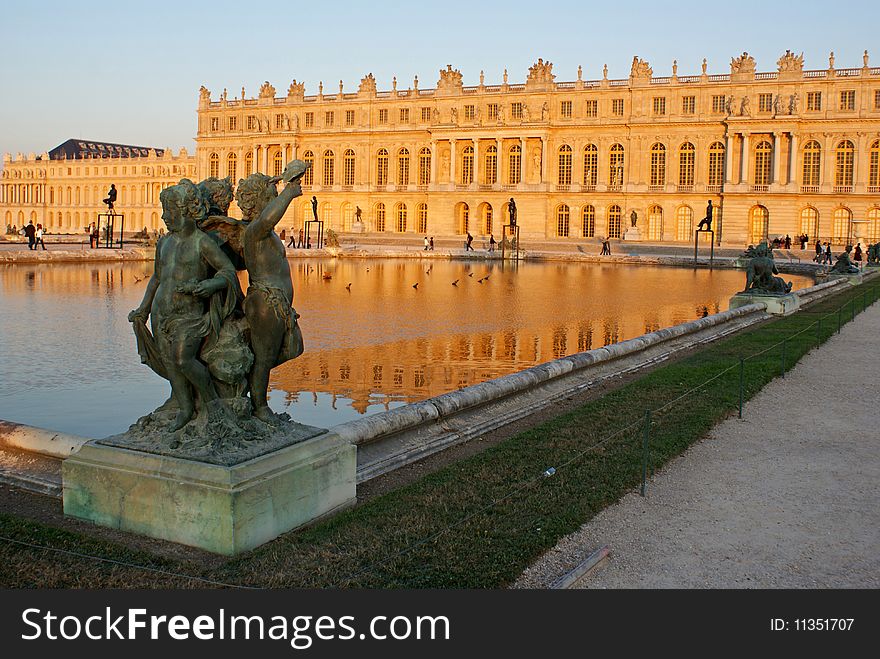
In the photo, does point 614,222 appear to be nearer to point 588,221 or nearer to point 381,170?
point 588,221

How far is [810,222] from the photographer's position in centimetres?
6353

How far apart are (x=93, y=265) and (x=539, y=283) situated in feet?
58.8

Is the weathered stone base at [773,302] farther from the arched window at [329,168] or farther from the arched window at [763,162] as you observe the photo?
the arched window at [329,168]

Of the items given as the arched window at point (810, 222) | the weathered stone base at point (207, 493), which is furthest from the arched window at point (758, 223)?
the weathered stone base at point (207, 493)

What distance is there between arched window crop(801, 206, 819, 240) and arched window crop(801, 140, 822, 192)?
179 centimetres

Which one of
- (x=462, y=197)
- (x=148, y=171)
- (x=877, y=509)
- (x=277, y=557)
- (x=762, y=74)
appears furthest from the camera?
(x=148, y=171)

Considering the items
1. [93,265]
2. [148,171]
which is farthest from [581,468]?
[148,171]

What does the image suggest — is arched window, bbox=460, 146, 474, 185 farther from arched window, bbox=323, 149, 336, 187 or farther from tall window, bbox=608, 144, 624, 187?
arched window, bbox=323, 149, 336, 187

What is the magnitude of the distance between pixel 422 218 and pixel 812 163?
30805 mm

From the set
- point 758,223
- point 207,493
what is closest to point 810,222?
point 758,223

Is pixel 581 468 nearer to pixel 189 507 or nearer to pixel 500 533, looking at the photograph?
pixel 500 533

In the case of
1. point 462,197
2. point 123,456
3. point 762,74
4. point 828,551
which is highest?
point 762,74

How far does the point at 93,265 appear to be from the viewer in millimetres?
35281

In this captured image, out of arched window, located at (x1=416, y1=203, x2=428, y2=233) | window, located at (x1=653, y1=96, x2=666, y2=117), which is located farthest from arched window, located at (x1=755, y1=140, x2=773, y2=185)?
arched window, located at (x1=416, y1=203, x2=428, y2=233)
